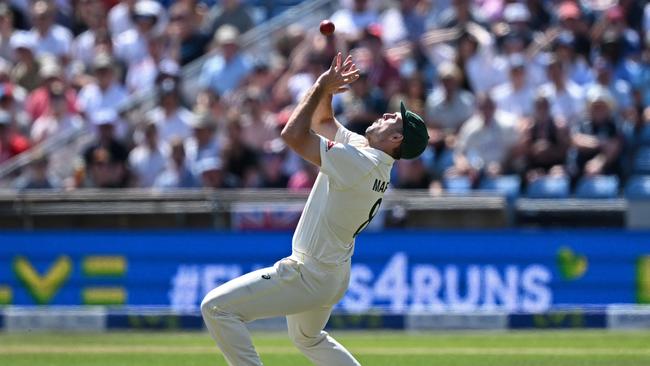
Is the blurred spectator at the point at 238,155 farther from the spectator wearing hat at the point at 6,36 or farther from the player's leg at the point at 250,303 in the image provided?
the player's leg at the point at 250,303

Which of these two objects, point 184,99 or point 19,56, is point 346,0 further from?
point 19,56

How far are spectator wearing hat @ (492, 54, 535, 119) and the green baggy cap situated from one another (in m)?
6.30

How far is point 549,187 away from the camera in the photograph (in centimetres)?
1160

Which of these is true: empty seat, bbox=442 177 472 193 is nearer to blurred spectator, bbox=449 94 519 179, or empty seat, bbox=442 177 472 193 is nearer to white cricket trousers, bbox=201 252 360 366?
blurred spectator, bbox=449 94 519 179

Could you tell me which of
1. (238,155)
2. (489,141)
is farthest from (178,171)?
(489,141)

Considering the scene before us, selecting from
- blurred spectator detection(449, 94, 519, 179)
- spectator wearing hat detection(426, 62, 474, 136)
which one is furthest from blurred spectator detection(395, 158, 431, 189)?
spectator wearing hat detection(426, 62, 474, 136)

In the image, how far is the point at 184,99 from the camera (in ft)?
46.8

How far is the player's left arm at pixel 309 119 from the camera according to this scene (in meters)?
5.98

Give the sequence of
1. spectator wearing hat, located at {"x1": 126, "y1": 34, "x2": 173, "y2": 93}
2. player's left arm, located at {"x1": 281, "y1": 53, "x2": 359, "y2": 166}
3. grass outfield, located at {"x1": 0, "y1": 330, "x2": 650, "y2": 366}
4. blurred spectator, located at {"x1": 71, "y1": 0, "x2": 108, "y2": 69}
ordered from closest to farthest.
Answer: player's left arm, located at {"x1": 281, "y1": 53, "x2": 359, "y2": 166} < grass outfield, located at {"x1": 0, "y1": 330, "x2": 650, "y2": 366} < spectator wearing hat, located at {"x1": 126, "y1": 34, "x2": 173, "y2": 93} < blurred spectator, located at {"x1": 71, "y1": 0, "x2": 108, "y2": 69}

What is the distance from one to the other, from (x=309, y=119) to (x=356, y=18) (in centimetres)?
768

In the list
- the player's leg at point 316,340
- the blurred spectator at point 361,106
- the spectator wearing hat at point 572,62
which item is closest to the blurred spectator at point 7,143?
the blurred spectator at point 361,106

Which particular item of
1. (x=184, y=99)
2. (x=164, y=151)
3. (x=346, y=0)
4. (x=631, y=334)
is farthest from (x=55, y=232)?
(x=631, y=334)

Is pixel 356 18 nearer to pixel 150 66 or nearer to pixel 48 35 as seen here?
pixel 150 66

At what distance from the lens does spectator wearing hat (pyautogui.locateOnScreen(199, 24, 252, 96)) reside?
13.7m
